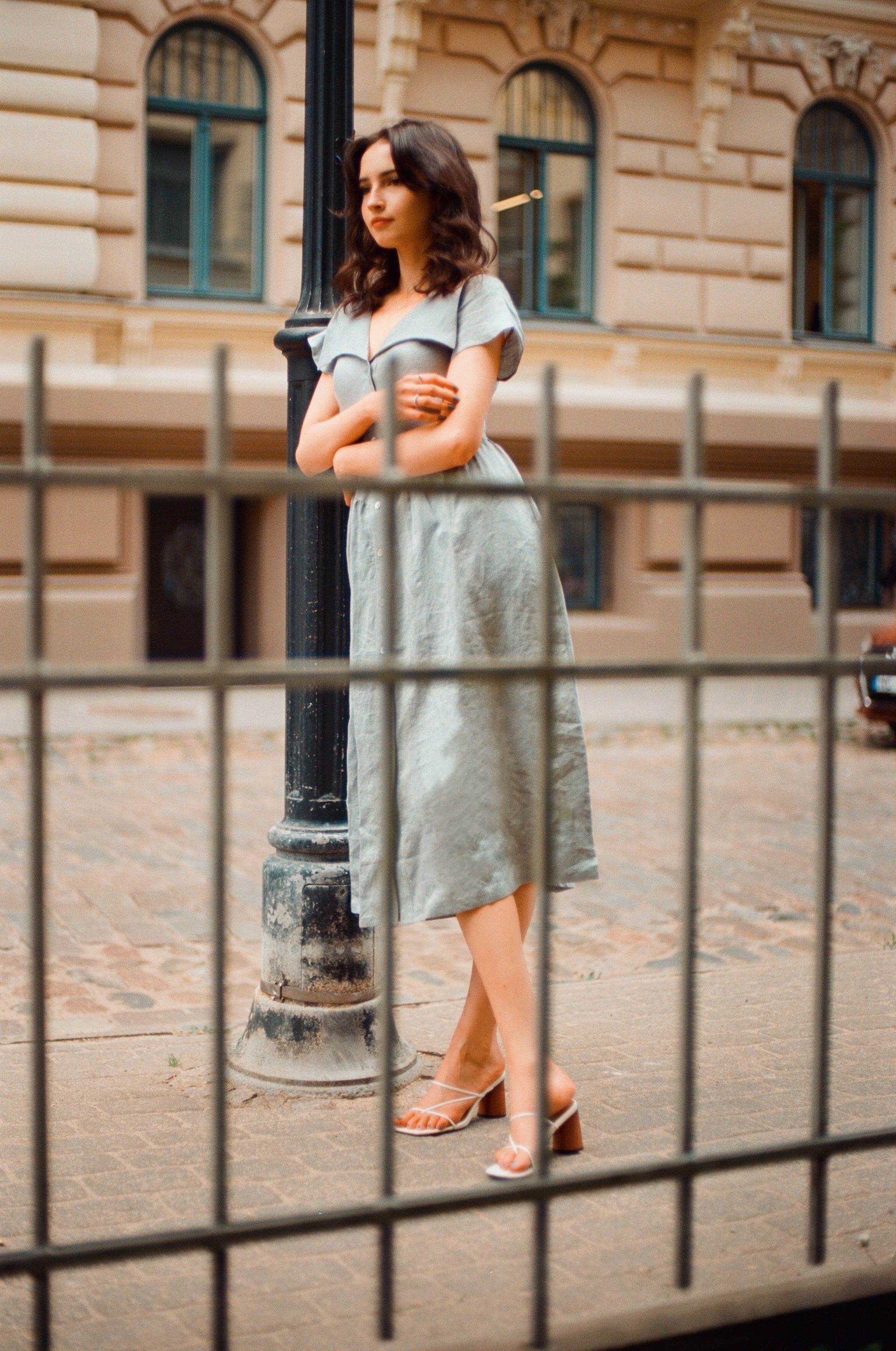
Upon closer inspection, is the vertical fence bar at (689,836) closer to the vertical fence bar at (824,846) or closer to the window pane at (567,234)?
the vertical fence bar at (824,846)

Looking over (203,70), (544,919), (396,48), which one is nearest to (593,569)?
(396,48)

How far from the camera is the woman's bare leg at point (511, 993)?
2836 mm

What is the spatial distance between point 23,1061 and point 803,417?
12174 millimetres

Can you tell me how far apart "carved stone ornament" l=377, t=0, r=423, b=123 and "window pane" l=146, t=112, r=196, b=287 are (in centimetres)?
170

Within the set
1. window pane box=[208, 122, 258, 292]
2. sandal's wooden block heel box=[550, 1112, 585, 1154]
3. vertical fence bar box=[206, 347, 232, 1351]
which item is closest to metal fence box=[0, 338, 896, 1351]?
vertical fence bar box=[206, 347, 232, 1351]

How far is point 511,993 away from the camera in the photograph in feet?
9.34

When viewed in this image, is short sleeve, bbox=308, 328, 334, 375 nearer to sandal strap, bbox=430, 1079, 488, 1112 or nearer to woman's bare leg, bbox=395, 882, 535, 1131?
woman's bare leg, bbox=395, 882, 535, 1131

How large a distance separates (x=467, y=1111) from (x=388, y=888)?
1361 mm

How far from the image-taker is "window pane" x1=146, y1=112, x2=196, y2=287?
12.9 m

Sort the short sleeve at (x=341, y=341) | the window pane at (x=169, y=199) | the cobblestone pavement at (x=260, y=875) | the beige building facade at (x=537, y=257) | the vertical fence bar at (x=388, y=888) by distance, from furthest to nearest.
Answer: the window pane at (x=169, y=199) → the beige building facade at (x=537, y=257) → the cobblestone pavement at (x=260, y=875) → the short sleeve at (x=341, y=341) → the vertical fence bar at (x=388, y=888)

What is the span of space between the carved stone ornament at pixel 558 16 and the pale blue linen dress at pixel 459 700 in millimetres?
11792

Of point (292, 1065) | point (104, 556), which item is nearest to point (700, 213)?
point (104, 556)

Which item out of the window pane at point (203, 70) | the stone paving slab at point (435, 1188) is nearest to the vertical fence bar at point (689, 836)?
the stone paving slab at point (435, 1188)

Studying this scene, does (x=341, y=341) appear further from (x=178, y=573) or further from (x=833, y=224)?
(x=833, y=224)
